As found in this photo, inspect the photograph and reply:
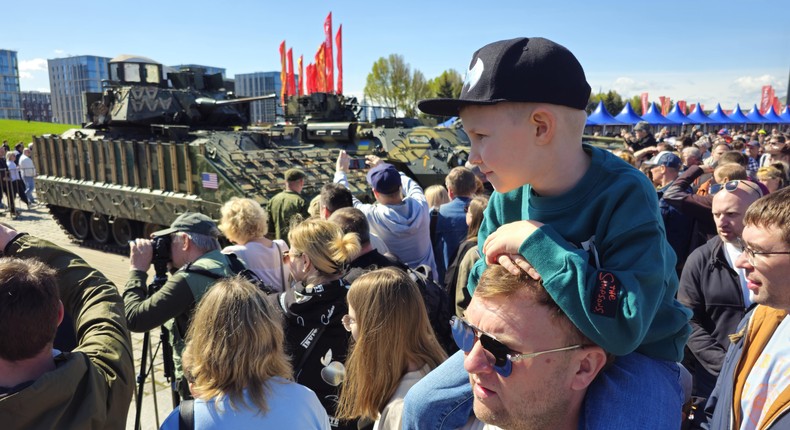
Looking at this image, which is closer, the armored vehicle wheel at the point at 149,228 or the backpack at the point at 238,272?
the backpack at the point at 238,272

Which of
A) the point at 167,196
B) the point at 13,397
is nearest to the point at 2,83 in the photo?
the point at 167,196

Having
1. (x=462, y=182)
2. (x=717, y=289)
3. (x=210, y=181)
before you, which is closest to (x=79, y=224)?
(x=210, y=181)

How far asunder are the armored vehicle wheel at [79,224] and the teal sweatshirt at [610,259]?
13.8 m

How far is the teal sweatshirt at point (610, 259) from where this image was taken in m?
1.46

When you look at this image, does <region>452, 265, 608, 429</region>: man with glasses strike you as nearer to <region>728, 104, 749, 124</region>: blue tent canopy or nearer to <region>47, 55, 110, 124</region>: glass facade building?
<region>728, 104, 749, 124</region>: blue tent canopy

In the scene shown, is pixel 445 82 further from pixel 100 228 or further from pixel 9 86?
pixel 9 86

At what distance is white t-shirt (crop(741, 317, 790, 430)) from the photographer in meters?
1.89

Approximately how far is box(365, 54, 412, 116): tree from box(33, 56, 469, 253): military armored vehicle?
128ft

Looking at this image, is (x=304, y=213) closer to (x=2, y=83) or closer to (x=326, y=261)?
(x=326, y=261)

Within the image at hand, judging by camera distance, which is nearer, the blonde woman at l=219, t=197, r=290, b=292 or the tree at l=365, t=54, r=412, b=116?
the blonde woman at l=219, t=197, r=290, b=292

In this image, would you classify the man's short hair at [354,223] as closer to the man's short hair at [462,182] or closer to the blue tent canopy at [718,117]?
the man's short hair at [462,182]

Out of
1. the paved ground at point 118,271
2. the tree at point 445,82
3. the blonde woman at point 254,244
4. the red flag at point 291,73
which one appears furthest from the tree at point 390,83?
the blonde woman at point 254,244

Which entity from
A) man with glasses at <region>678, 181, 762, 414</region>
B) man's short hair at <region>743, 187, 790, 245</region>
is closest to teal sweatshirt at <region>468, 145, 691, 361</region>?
man's short hair at <region>743, 187, 790, 245</region>

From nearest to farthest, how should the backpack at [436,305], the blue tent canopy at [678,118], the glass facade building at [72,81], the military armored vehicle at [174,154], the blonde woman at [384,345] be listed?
1. the blonde woman at [384,345]
2. the backpack at [436,305]
3. the military armored vehicle at [174,154]
4. the blue tent canopy at [678,118]
5. the glass facade building at [72,81]
